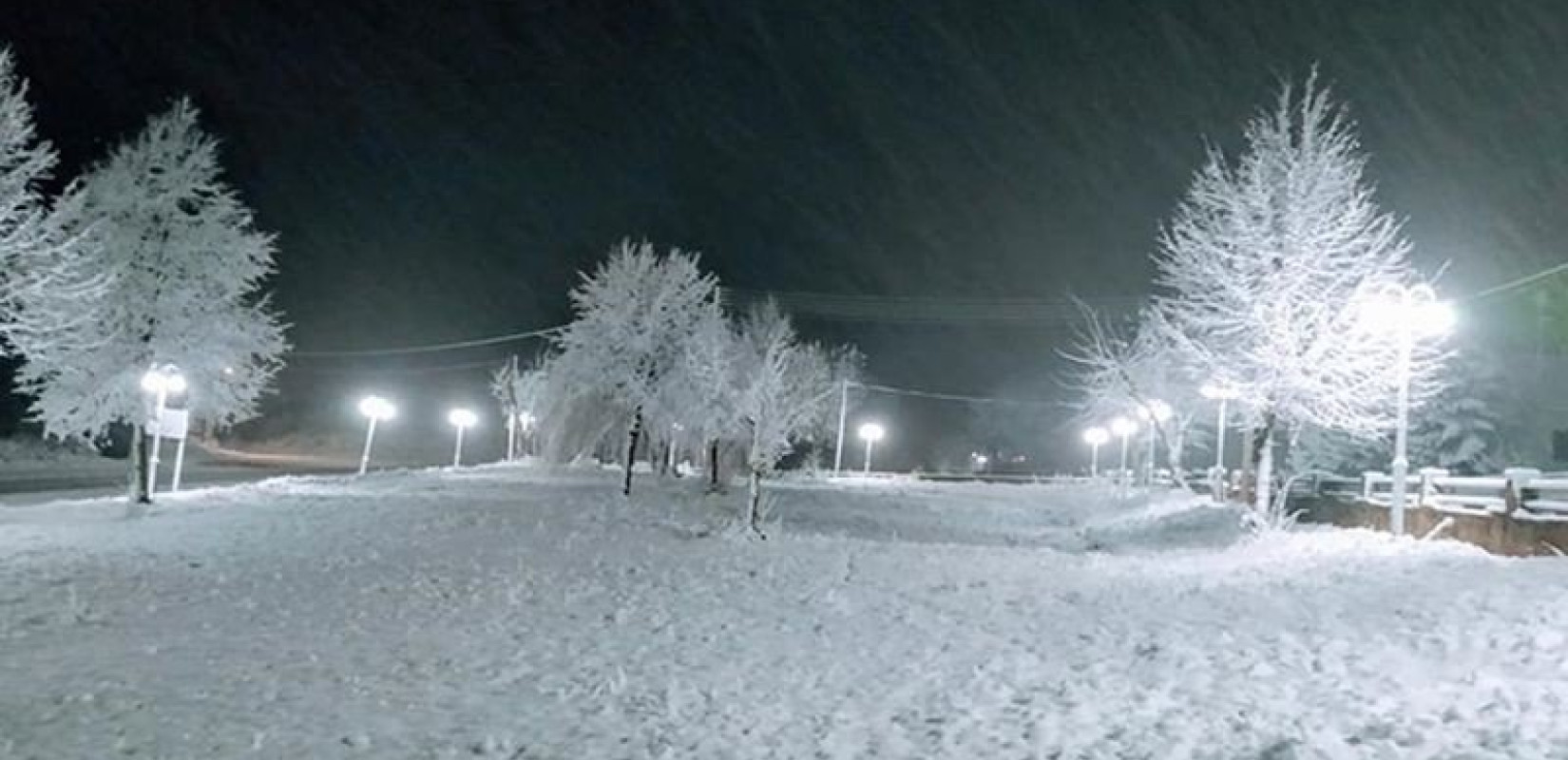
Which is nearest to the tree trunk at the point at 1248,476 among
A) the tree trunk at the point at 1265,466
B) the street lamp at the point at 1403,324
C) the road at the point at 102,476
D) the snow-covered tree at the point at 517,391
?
the tree trunk at the point at 1265,466

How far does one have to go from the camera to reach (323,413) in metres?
104

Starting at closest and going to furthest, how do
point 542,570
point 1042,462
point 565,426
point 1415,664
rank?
1. point 1415,664
2. point 542,570
3. point 565,426
4. point 1042,462

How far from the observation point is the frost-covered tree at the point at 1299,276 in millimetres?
27250

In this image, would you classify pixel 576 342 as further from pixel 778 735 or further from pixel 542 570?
pixel 778 735

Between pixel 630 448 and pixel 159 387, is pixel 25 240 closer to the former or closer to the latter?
pixel 159 387

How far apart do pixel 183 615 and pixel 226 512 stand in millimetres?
14562

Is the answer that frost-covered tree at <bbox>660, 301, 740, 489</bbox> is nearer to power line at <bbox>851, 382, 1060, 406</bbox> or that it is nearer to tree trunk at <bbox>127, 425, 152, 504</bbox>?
tree trunk at <bbox>127, 425, 152, 504</bbox>

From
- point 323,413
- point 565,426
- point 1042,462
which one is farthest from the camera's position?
point 1042,462

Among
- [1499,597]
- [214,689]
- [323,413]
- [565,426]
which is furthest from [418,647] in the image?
[323,413]

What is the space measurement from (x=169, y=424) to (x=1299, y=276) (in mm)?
25769

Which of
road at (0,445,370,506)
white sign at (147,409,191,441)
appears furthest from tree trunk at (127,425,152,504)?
road at (0,445,370,506)

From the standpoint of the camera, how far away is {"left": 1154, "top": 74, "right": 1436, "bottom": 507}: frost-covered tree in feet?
89.4

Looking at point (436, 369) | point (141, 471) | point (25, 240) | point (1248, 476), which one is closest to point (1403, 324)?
point (1248, 476)

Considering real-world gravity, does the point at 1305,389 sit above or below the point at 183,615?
above
